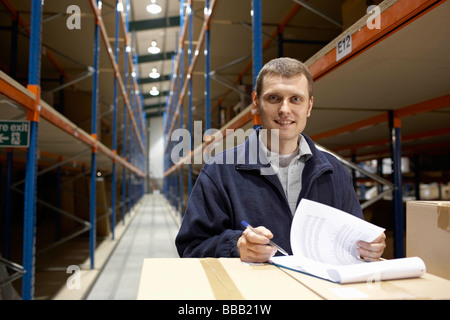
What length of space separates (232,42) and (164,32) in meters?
8.31

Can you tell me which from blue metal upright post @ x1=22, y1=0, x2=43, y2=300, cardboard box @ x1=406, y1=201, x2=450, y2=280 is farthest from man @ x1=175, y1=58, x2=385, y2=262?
blue metal upright post @ x1=22, y1=0, x2=43, y2=300

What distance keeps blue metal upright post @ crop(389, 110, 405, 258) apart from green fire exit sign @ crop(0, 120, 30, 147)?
2770 millimetres

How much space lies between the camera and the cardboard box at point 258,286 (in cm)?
70

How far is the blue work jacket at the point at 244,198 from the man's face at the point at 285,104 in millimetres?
136

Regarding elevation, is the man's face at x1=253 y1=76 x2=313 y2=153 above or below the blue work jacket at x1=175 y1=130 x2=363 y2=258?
above

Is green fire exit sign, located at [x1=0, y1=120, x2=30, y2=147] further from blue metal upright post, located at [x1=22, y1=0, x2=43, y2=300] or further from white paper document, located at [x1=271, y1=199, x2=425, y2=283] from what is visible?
white paper document, located at [x1=271, y1=199, x2=425, y2=283]

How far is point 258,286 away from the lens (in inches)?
30.8

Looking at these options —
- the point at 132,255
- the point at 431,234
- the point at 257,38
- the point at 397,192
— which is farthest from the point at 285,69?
the point at 132,255

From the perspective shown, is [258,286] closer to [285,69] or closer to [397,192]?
[285,69]

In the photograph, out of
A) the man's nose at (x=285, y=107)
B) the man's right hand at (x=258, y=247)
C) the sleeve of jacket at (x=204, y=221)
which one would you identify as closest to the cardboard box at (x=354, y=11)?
the man's nose at (x=285, y=107)

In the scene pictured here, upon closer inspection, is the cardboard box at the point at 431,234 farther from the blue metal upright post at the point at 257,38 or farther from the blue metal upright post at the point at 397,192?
the blue metal upright post at the point at 257,38

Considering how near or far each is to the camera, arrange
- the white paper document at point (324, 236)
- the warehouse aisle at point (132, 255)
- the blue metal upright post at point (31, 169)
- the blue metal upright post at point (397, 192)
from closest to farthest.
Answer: the white paper document at point (324, 236) < the blue metal upright post at point (31, 169) < the blue metal upright post at point (397, 192) < the warehouse aisle at point (132, 255)

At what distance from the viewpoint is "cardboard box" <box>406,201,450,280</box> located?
123 cm

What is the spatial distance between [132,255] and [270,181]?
202 inches
